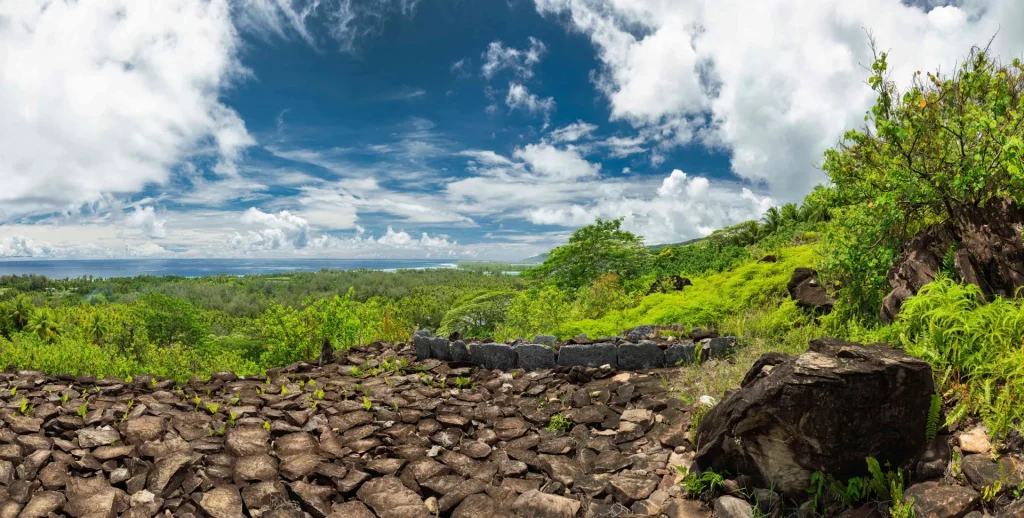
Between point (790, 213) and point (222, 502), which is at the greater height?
point (790, 213)

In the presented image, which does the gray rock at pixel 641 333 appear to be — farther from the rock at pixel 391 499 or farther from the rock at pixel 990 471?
the rock at pixel 990 471

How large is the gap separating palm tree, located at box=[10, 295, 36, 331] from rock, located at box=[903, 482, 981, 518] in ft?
111

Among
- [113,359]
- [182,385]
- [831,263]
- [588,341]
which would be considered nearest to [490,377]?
[588,341]

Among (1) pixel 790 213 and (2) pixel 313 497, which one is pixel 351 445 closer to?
(2) pixel 313 497

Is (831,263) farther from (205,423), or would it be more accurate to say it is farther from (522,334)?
(205,423)

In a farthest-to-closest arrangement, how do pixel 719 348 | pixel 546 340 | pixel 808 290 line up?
pixel 546 340 → pixel 808 290 → pixel 719 348

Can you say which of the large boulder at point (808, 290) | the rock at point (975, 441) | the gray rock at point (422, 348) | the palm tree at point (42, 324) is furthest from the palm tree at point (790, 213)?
the palm tree at point (42, 324)

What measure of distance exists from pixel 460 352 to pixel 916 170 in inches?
263

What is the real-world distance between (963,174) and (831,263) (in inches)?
76.4

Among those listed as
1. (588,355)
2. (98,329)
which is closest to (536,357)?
(588,355)

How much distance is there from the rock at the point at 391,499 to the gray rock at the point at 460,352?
13.1 feet

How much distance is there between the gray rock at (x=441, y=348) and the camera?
28.8 ft

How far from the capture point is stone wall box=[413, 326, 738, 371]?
757cm

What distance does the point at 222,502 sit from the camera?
4.30m
